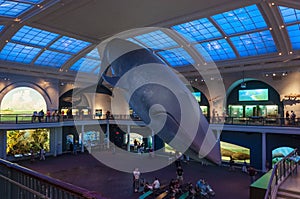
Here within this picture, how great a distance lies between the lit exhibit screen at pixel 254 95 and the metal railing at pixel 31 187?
2925cm

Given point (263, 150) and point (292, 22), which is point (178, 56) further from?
point (263, 150)

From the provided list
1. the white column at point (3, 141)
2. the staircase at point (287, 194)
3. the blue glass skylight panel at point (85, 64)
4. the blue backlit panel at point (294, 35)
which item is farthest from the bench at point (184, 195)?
the blue glass skylight panel at point (85, 64)

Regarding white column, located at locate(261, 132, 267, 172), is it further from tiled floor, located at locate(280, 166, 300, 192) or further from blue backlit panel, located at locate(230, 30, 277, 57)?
tiled floor, located at locate(280, 166, 300, 192)

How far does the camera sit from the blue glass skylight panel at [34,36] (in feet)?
82.7

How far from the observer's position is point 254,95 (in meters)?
29.5

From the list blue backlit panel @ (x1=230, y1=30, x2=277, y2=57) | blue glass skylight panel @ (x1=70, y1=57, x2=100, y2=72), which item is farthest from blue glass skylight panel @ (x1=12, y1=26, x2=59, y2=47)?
blue backlit panel @ (x1=230, y1=30, x2=277, y2=57)

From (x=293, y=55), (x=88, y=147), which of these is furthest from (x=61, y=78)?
(x=293, y=55)

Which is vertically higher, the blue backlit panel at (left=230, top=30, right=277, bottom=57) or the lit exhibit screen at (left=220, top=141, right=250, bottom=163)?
the blue backlit panel at (left=230, top=30, right=277, bottom=57)

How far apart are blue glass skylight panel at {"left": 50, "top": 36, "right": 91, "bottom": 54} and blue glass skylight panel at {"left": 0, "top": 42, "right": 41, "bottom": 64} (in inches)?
94.0

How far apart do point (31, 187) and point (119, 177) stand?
53.4 ft

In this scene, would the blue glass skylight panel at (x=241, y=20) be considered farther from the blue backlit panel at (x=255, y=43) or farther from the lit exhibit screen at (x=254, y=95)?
the lit exhibit screen at (x=254, y=95)

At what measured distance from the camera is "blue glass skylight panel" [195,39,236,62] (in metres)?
27.3

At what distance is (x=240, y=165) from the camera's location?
24188 millimetres

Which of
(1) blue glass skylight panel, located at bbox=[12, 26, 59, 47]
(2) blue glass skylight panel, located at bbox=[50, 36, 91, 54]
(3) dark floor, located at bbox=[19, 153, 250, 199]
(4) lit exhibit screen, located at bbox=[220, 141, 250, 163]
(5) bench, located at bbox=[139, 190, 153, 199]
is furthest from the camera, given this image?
(2) blue glass skylight panel, located at bbox=[50, 36, 91, 54]
